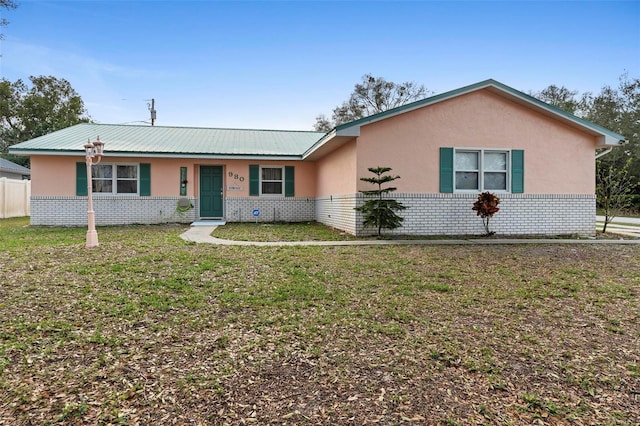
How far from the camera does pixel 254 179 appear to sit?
15102 millimetres

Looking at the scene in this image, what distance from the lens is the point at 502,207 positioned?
11133 mm

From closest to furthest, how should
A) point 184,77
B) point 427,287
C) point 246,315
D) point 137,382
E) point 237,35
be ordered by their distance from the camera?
point 137,382, point 246,315, point 427,287, point 237,35, point 184,77

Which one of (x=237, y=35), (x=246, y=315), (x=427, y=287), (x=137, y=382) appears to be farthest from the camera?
(x=237, y=35)

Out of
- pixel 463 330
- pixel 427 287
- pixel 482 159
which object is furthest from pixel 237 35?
pixel 463 330

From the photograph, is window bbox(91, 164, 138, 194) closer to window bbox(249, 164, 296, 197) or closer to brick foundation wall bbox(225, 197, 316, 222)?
brick foundation wall bbox(225, 197, 316, 222)

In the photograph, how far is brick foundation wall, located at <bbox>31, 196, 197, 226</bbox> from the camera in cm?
1374

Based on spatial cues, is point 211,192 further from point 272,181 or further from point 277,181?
point 277,181

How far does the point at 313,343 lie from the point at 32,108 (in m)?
42.5

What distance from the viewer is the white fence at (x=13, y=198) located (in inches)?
710

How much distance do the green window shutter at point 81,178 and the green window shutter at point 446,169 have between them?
1233 cm

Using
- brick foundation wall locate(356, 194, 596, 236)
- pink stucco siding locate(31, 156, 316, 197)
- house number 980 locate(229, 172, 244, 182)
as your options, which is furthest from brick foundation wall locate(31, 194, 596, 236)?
house number 980 locate(229, 172, 244, 182)

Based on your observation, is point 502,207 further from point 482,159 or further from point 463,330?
point 463,330

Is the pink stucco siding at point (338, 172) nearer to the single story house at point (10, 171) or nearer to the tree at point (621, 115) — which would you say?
the single story house at point (10, 171)

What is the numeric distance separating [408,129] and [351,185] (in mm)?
2219
